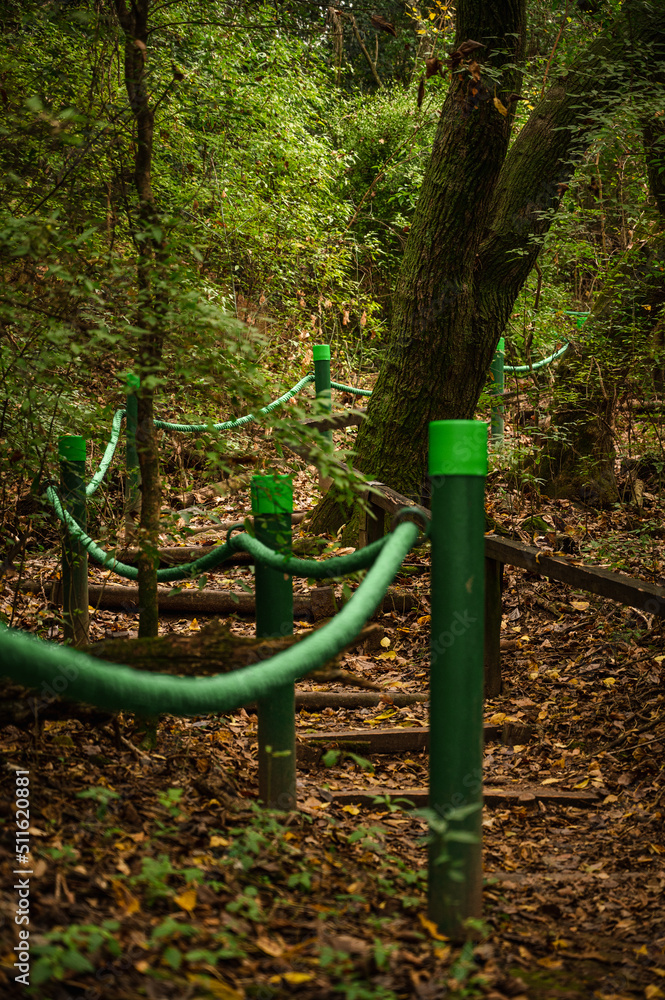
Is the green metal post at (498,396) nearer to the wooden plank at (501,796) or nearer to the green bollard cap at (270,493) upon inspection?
the wooden plank at (501,796)

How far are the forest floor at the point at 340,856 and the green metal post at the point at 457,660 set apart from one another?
0.20 m

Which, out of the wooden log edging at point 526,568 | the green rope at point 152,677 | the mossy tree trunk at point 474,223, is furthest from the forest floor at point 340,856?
the mossy tree trunk at point 474,223

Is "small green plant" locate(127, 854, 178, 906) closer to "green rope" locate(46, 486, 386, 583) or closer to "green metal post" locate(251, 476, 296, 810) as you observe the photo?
"green metal post" locate(251, 476, 296, 810)

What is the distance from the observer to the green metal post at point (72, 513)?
11.9ft

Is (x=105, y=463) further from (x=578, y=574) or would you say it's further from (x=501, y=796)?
(x=501, y=796)

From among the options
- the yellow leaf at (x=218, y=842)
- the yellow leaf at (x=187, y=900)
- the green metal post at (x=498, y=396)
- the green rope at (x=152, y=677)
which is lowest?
the yellow leaf at (x=218, y=842)

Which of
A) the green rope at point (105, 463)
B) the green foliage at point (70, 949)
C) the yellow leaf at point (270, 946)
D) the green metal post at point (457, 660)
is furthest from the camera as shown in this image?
the green rope at point (105, 463)

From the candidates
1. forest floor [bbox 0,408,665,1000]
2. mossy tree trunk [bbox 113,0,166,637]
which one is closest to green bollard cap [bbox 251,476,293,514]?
→ forest floor [bbox 0,408,665,1000]

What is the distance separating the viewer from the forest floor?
5.83ft

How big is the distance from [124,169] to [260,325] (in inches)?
226

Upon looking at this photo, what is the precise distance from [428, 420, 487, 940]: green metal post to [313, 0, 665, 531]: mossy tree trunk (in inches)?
134

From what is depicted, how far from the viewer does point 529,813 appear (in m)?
3.29

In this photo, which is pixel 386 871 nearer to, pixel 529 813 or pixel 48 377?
pixel 529 813

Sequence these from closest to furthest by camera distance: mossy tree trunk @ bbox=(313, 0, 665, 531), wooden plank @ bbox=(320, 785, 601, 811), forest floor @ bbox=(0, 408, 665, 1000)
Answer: forest floor @ bbox=(0, 408, 665, 1000)
wooden plank @ bbox=(320, 785, 601, 811)
mossy tree trunk @ bbox=(313, 0, 665, 531)
